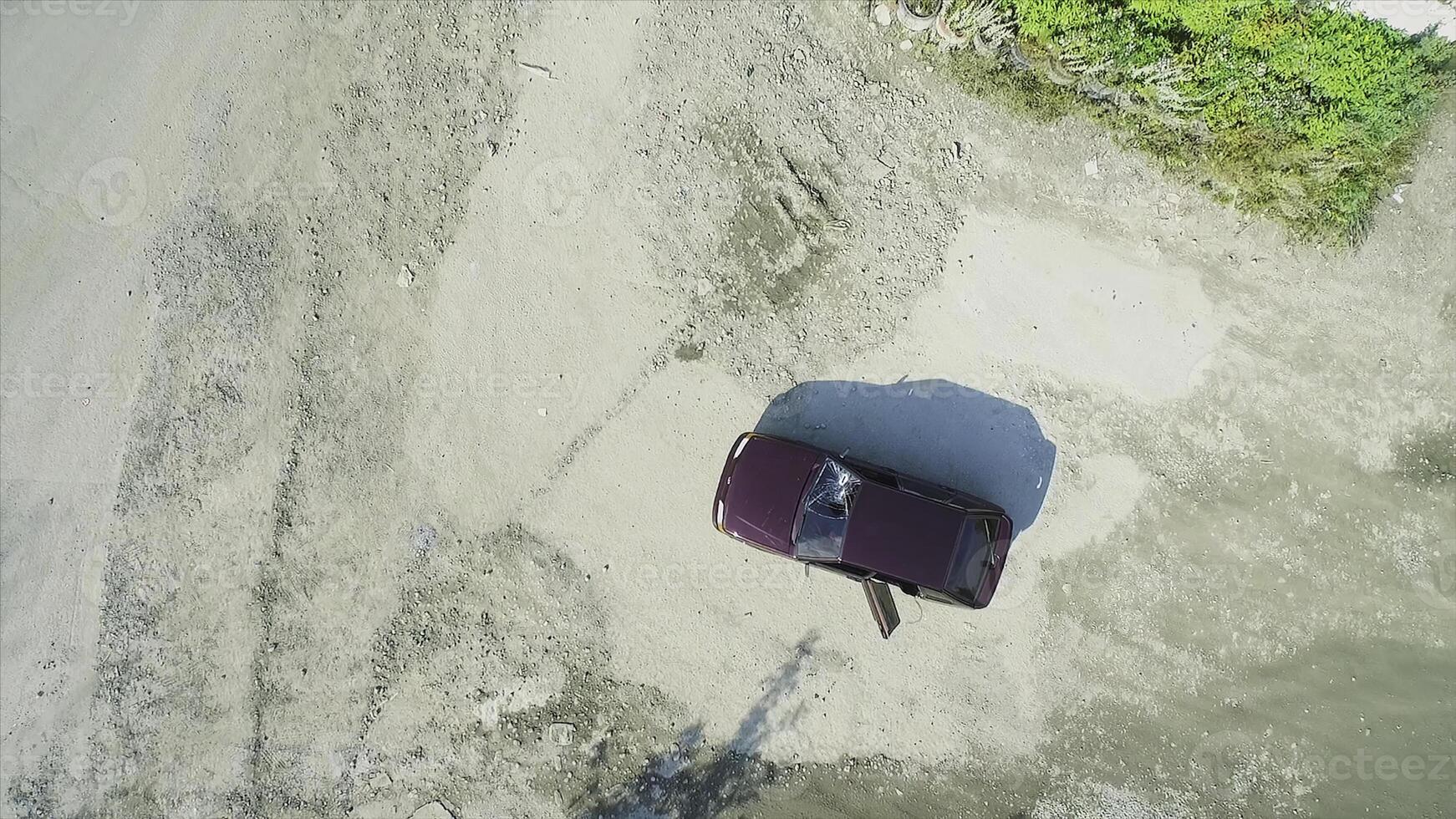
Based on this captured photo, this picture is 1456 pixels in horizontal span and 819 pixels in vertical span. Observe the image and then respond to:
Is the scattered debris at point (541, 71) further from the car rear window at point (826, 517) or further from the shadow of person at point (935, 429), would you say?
the car rear window at point (826, 517)

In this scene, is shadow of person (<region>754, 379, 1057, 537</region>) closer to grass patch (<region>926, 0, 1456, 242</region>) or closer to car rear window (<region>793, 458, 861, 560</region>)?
car rear window (<region>793, 458, 861, 560</region>)

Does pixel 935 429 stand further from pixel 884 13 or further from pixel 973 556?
pixel 884 13

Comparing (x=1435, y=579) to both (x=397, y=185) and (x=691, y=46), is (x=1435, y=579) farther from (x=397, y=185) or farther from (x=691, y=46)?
(x=397, y=185)

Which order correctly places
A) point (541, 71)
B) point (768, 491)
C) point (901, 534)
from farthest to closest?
point (541, 71)
point (768, 491)
point (901, 534)

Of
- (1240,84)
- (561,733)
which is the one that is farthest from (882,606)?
Result: (1240,84)

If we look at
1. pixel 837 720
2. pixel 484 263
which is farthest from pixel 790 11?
pixel 837 720

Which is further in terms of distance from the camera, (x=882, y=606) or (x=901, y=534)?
(x=882, y=606)
